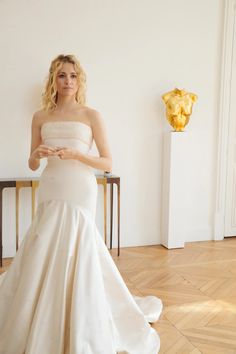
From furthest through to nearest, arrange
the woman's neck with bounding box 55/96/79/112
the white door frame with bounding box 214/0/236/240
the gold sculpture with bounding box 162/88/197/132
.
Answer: the white door frame with bounding box 214/0/236/240 → the gold sculpture with bounding box 162/88/197/132 → the woman's neck with bounding box 55/96/79/112

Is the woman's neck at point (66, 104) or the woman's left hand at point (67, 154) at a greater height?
the woman's neck at point (66, 104)

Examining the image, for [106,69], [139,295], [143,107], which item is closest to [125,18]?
[106,69]

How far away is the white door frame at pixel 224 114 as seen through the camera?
5145 mm

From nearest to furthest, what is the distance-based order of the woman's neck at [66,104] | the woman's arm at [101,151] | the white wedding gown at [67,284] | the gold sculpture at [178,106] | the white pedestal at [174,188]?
1. the white wedding gown at [67,284]
2. the woman's arm at [101,151]
3. the woman's neck at [66,104]
4. the gold sculpture at [178,106]
5. the white pedestal at [174,188]

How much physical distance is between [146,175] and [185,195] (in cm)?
62

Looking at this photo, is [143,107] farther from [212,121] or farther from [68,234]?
[68,234]

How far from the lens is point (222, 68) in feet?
17.0

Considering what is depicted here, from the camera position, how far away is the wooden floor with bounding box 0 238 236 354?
2.79 meters

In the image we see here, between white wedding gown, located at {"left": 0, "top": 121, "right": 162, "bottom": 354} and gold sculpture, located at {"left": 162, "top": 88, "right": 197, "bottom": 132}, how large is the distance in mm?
2374

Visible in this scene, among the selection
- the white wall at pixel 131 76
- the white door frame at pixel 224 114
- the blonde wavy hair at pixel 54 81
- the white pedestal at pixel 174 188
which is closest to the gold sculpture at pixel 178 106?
the white pedestal at pixel 174 188

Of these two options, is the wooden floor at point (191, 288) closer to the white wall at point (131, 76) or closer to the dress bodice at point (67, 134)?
the white wall at point (131, 76)

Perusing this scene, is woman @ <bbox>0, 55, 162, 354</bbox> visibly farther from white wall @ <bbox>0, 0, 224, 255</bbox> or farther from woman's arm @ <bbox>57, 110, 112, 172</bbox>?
white wall @ <bbox>0, 0, 224, 255</bbox>

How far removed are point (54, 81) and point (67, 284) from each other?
1.28 m

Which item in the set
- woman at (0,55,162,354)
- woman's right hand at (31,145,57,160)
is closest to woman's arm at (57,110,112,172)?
woman at (0,55,162,354)
